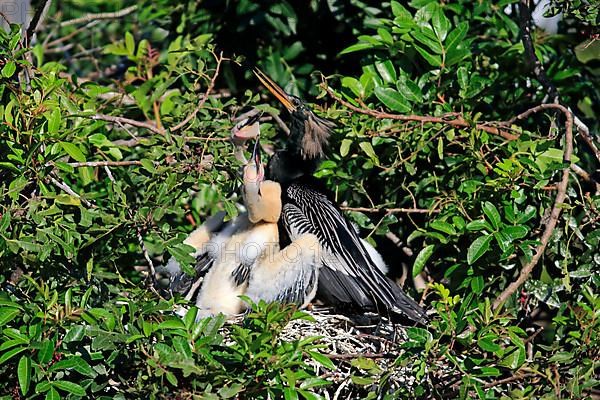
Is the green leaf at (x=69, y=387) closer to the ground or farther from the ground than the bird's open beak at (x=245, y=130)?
closer to the ground

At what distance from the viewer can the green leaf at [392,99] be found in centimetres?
257

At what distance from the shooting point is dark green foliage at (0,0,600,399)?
1.88 m

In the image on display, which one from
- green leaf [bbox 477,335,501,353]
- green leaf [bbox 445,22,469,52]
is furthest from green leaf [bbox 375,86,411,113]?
green leaf [bbox 477,335,501,353]

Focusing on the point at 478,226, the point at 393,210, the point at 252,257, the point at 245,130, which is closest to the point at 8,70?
the point at 245,130

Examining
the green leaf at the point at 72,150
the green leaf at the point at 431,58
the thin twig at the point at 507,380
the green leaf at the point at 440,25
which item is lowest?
the thin twig at the point at 507,380

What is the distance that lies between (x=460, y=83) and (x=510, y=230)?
576 mm

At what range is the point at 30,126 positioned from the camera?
2.15m

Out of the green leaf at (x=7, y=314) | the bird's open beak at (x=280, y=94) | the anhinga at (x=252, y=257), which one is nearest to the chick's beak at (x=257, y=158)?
the anhinga at (x=252, y=257)

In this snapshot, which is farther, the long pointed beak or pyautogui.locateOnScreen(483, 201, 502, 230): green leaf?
the long pointed beak

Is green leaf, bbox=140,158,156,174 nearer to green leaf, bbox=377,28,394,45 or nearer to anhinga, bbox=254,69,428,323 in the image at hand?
anhinga, bbox=254,69,428,323

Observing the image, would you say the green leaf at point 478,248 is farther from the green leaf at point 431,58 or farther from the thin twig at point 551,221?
the green leaf at point 431,58

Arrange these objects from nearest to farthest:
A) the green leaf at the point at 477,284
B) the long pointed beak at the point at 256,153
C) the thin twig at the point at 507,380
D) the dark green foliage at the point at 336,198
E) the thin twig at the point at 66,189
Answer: the dark green foliage at the point at 336,198 → the thin twig at the point at 507,380 → the thin twig at the point at 66,189 → the green leaf at the point at 477,284 → the long pointed beak at the point at 256,153

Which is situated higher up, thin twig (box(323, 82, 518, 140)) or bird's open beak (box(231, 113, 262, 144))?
bird's open beak (box(231, 113, 262, 144))

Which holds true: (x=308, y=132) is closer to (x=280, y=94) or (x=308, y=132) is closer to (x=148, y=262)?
(x=280, y=94)
